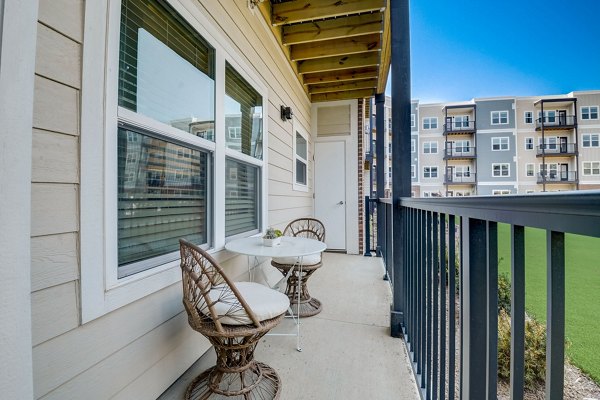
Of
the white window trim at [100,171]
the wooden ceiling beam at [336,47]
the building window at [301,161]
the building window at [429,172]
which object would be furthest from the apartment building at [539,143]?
the building window at [429,172]

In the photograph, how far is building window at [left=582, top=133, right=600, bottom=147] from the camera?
2526 mm

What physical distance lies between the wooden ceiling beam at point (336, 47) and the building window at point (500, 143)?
2820 mm

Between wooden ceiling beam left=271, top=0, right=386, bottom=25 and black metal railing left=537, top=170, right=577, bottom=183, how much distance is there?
2374 millimetres

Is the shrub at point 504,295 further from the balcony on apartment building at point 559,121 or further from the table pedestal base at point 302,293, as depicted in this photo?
the balcony on apartment building at point 559,121

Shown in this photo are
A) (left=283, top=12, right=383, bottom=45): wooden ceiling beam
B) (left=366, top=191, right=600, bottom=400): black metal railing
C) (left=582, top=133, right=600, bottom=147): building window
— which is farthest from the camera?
(left=283, top=12, right=383, bottom=45): wooden ceiling beam

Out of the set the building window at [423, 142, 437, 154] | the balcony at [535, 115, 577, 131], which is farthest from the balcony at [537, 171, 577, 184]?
the building window at [423, 142, 437, 154]

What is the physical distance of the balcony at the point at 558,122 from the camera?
9.40 feet

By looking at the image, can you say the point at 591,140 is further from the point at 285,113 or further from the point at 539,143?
the point at 285,113

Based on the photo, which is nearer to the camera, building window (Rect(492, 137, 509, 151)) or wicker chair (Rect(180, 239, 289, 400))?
wicker chair (Rect(180, 239, 289, 400))

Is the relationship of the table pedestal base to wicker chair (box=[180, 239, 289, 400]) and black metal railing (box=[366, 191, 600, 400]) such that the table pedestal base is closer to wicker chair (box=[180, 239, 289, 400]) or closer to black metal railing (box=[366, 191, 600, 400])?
wicker chair (box=[180, 239, 289, 400])

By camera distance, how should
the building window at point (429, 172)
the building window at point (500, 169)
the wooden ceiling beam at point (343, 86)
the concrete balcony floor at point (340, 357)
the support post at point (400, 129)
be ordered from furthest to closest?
the building window at point (429, 172)
the wooden ceiling beam at point (343, 86)
the building window at point (500, 169)
the support post at point (400, 129)
the concrete balcony floor at point (340, 357)

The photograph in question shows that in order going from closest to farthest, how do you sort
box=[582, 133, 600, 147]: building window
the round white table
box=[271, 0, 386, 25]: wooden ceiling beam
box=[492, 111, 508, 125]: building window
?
the round white table → box=[582, 133, 600, 147]: building window → box=[271, 0, 386, 25]: wooden ceiling beam → box=[492, 111, 508, 125]: building window

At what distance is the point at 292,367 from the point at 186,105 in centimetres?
179

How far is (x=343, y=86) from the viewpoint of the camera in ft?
16.0
